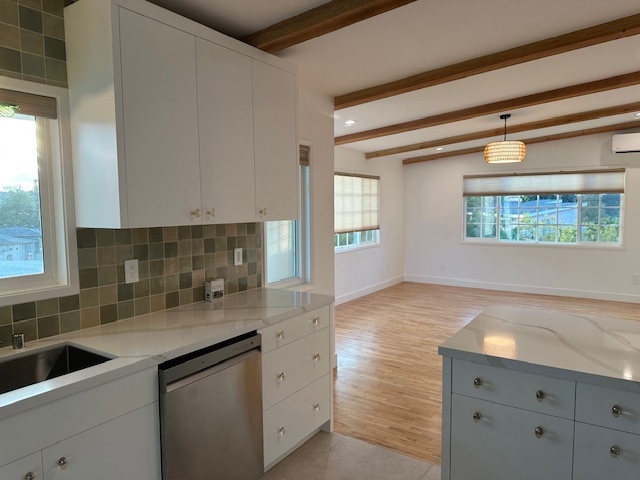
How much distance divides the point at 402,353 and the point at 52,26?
12.6ft

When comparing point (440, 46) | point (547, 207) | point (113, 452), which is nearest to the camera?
point (113, 452)

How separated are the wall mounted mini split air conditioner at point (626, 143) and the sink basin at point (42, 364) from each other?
7.15 m

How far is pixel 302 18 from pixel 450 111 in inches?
113

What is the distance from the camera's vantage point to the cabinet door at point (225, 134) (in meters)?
2.21

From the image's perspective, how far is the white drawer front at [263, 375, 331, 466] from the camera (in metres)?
2.35

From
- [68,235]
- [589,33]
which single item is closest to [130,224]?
[68,235]

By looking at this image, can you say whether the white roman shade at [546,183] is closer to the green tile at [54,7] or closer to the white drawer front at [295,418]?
the white drawer front at [295,418]

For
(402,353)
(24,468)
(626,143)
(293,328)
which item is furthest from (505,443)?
(626,143)

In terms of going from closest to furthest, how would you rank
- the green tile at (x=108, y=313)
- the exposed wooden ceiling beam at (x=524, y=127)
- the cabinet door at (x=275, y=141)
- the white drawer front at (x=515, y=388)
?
1. the white drawer front at (x=515, y=388)
2. the green tile at (x=108, y=313)
3. the cabinet door at (x=275, y=141)
4. the exposed wooden ceiling beam at (x=524, y=127)

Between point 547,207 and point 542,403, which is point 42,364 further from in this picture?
point 547,207

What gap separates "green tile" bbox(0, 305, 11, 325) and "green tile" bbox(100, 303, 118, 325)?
0.39 m

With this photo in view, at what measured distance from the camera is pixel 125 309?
2.23 metres

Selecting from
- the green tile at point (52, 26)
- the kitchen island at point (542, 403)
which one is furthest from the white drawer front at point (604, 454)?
the green tile at point (52, 26)

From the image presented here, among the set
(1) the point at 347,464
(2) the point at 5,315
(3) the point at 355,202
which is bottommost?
(1) the point at 347,464
